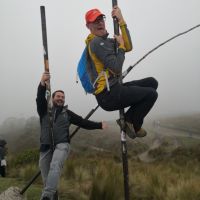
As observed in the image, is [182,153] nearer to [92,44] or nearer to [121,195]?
[121,195]

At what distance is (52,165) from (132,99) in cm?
156

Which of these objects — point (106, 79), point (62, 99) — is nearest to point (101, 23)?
point (106, 79)

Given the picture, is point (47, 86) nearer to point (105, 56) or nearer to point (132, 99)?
point (105, 56)

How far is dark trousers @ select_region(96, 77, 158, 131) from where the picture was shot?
6.11 meters

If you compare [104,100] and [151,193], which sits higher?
[104,100]

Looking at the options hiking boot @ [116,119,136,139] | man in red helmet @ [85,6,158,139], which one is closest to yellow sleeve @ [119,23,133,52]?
man in red helmet @ [85,6,158,139]

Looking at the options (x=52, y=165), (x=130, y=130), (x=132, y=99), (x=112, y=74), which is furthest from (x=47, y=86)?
(x=130, y=130)

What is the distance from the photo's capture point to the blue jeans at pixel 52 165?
6.03 m

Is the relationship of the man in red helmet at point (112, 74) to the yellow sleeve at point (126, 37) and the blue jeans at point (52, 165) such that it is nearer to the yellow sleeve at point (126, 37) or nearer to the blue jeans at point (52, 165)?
the yellow sleeve at point (126, 37)

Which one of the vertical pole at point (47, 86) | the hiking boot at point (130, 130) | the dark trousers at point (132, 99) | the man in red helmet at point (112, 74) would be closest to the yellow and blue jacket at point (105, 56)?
the man in red helmet at point (112, 74)

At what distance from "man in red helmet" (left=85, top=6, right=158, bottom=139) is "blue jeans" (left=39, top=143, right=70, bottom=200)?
0.96 meters

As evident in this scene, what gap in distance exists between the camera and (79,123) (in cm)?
709

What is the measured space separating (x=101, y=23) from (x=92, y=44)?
0.41 meters

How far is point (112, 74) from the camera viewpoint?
6.14 metres
